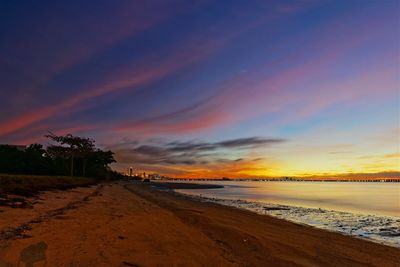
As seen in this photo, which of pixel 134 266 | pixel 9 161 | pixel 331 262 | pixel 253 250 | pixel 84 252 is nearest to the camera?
pixel 134 266

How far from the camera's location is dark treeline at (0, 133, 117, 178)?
7326 cm

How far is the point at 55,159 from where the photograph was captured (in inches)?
4035

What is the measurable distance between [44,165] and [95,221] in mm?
73376

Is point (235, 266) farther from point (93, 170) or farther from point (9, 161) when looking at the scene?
point (93, 170)

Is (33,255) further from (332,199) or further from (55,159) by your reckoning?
(55,159)

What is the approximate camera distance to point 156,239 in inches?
481

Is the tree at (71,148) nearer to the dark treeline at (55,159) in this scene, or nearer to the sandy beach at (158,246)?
the dark treeline at (55,159)

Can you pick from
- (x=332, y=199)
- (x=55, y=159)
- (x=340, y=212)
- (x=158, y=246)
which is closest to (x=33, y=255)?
(x=158, y=246)

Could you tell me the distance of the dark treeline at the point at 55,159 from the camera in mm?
73262

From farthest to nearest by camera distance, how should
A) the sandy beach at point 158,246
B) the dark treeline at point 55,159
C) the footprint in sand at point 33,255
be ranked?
1. the dark treeline at point 55,159
2. the sandy beach at point 158,246
3. the footprint in sand at point 33,255

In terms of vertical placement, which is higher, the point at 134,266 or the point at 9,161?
the point at 9,161

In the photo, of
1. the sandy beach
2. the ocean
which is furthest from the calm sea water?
the sandy beach

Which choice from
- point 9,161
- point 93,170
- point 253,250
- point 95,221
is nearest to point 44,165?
point 9,161

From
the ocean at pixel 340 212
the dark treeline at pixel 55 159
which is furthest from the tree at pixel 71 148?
the ocean at pixel 340 212
